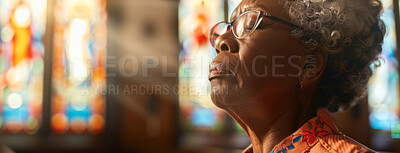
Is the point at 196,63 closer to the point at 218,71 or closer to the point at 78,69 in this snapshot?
the point at 78,69

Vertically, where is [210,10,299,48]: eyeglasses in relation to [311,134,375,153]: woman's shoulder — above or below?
above

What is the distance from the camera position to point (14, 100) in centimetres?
565

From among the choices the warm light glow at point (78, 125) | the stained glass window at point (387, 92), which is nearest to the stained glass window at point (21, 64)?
the warm light glow at point (78, 125)

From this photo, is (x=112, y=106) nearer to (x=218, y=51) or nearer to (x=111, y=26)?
(x=111, y=26)

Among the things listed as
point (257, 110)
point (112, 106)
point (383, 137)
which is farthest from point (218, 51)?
point (112, 106)

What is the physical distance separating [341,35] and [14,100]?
18.8 feet

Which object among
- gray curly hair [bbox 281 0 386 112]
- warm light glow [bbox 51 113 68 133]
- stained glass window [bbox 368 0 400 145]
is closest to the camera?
gray curly hair [bbox 281 0 386 112]

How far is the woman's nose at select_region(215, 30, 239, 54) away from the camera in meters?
0.96

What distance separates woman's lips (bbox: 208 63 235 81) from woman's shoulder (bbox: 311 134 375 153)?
27 cm

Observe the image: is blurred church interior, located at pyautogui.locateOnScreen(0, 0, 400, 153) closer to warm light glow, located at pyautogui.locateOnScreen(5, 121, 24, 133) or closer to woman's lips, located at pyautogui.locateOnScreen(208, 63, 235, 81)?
warm light glow, located at pyautogui.locateOnScreen(5, 121, 24, 133)

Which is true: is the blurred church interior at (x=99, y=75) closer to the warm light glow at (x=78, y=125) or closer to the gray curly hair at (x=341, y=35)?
the warm light glow at (x=78, y=125)

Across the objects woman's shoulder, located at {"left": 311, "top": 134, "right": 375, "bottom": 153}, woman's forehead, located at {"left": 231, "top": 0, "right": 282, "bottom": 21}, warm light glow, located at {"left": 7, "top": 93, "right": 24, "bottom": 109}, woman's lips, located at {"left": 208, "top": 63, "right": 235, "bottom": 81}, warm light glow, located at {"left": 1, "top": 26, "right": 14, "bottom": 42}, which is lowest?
warm light glow, located at {"left": 7, "top": 93, "right": 24, "bottom": 109}

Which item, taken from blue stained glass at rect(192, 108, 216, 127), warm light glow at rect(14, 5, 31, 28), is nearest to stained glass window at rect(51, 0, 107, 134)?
warm light glow at rect(14, 5, 31, 28)

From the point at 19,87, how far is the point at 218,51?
5410 mm
